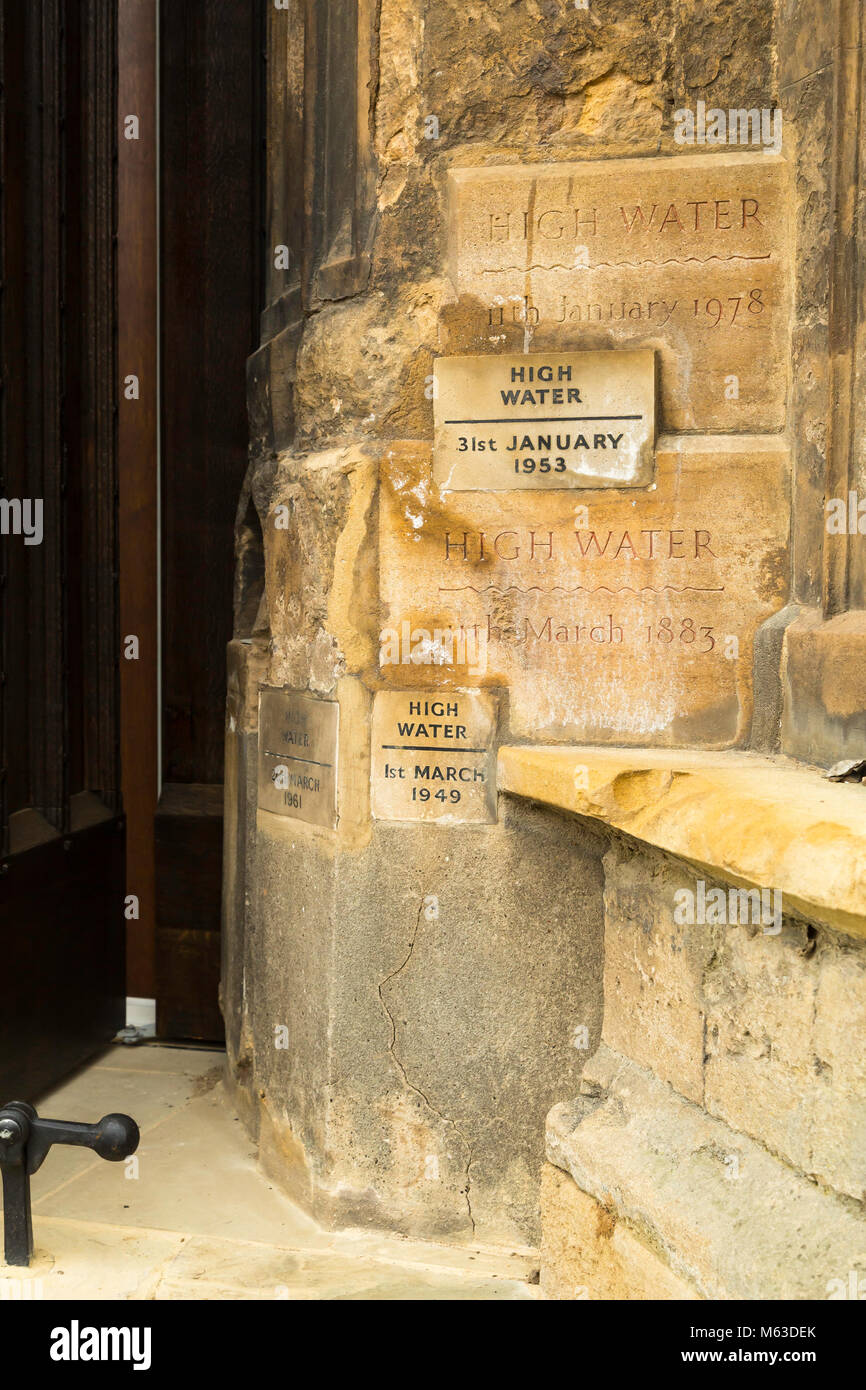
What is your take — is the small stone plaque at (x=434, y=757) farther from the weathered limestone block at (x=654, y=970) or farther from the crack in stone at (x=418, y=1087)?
the weathered limestone block at (x=654, y=970)

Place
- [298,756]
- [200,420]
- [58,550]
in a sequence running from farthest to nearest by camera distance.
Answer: [200,420] → [58,550] → [298,756]

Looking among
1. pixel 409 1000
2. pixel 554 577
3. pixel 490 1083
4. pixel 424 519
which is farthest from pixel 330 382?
pixel 490 1083

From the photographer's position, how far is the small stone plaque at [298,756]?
2943 mm

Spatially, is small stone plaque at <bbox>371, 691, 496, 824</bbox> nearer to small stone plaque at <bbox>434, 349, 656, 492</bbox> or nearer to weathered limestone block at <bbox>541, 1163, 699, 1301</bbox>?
small stone plaque at <bbox>434, 349, 656, 492</bbox>

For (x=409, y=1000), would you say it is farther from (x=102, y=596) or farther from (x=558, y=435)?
(x=102, y=596)

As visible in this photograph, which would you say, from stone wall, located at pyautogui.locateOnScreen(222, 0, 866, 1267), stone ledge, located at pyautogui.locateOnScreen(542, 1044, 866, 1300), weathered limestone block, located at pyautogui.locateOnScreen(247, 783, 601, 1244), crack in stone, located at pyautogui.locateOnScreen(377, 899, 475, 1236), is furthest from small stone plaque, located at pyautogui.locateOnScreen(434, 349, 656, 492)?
stone ledge, located at pyautogui.locateOnScreen(542, 1044, 866, 1300)

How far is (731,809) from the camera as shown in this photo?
2121 millimetres

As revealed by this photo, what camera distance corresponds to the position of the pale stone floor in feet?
8.80

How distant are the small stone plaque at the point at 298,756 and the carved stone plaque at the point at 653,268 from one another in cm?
90

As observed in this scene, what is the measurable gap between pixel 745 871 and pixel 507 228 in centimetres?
150

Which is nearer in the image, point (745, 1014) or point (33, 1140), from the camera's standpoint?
point (745, 1014)

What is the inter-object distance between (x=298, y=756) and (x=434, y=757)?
391 millimetres

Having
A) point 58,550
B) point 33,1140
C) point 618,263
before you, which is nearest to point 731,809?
point 618,263

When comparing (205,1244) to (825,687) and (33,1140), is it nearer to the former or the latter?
(33,1140)
